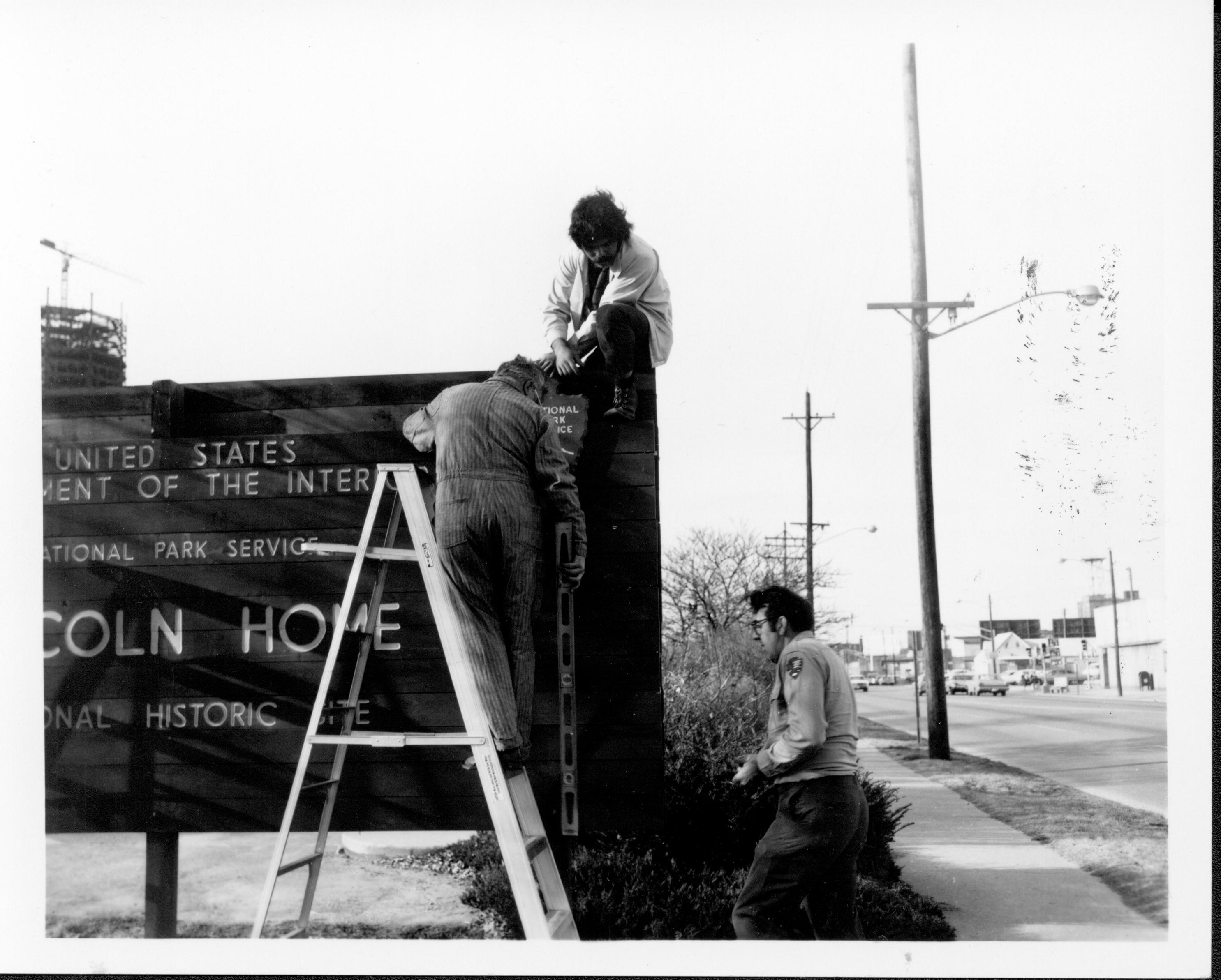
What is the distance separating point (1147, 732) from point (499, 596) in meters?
8.55

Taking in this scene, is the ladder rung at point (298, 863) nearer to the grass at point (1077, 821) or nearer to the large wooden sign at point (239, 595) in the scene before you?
the large wooden sign at point (239, 595)

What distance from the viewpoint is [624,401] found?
4.27 meters

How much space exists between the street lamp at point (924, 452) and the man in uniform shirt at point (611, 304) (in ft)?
11.9

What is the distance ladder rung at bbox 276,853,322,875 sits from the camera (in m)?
3.81

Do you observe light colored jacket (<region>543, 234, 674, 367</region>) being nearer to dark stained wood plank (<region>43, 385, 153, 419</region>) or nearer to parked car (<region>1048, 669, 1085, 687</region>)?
dark stained wood plank (<region>43, 385, 153, 419</region>)

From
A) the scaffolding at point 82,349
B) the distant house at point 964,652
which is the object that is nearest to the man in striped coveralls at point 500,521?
the scaffolding at point 82,349

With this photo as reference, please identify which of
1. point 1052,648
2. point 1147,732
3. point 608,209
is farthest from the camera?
point 1052,648

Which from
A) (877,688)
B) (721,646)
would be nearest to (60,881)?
(721,646)

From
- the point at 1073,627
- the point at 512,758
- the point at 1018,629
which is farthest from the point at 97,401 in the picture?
the point at 1018,629

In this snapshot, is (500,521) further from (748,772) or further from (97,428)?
(97,428)

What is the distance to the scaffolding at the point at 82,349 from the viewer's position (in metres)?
4.63

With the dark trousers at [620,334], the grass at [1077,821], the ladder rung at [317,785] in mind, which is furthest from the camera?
the grass at [1077,821]

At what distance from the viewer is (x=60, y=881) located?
4.46 metres

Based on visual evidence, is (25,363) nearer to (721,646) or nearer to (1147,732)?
(721,646)
